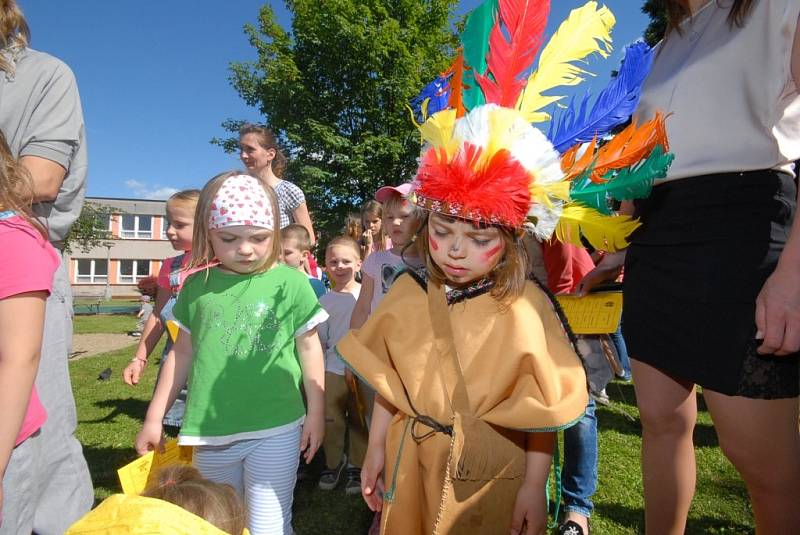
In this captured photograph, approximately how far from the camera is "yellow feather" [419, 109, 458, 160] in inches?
65.6

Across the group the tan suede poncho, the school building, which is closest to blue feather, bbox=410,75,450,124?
the tan suede poncho

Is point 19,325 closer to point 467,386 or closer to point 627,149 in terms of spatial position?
point 467,386

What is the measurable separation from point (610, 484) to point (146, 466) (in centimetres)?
282

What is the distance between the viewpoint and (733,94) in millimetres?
1406

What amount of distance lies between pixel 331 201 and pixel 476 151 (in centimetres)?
1612

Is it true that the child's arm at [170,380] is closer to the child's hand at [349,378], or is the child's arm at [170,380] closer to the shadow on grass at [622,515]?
the child's hand at [349,378]

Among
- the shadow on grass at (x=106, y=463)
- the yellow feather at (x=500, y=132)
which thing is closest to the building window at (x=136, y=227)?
the shadow on grass at (x=106, y=463)

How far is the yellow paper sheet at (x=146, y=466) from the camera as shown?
69.0 inches

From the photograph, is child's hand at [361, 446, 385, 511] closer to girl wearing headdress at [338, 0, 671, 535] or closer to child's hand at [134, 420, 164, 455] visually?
girl wearing headdress at [338, 0, 671, 535]

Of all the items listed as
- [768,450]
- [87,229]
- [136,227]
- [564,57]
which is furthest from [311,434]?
[136,227]

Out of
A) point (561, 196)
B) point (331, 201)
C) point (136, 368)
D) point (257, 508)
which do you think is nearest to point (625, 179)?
point (561, 196)

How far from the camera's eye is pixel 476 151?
161 centimetres

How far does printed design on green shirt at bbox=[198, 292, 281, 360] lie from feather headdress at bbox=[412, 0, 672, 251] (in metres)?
0.92

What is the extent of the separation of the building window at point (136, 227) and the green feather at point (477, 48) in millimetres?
49548
